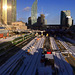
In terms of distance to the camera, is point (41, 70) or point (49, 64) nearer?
point (41, 70)

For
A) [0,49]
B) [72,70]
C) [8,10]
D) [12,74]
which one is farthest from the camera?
[8,10]

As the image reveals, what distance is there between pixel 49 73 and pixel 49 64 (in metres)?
2.19

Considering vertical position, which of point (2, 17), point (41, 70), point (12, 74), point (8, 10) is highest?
point (8, 10)

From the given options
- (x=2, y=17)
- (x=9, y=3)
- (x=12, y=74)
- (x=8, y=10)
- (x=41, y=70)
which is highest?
(x=9, y=3)

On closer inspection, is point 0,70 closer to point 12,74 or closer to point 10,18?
point 12,74

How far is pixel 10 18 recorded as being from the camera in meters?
192

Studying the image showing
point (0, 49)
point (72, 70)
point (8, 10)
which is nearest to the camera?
point (72, 70)

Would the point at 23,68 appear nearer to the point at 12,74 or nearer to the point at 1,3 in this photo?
the point at 12,74

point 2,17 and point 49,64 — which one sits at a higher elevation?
point 2,17

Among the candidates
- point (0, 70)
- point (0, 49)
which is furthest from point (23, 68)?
point (0, 49)

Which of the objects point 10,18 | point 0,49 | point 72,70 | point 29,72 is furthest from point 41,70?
point 10,18

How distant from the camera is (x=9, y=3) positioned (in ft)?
629

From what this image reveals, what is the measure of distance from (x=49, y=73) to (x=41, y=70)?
77cm

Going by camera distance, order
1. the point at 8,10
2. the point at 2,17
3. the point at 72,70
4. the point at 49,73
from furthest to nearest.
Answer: the point at 8,10, the point at 2,17, the point at 72,70, the point at 49,73
